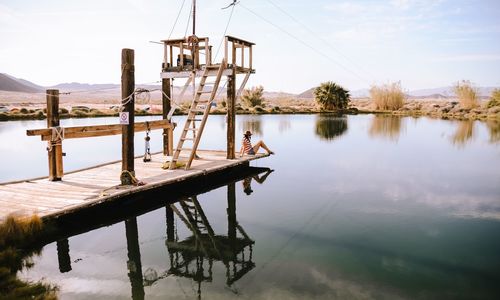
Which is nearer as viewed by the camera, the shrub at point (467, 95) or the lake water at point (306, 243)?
the lake water at point (306, 243)

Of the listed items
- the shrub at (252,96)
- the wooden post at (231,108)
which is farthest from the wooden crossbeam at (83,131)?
the shrub at (252,96)

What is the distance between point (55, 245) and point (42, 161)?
10617 mm

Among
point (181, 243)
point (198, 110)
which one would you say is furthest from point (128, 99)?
point (181, 243)

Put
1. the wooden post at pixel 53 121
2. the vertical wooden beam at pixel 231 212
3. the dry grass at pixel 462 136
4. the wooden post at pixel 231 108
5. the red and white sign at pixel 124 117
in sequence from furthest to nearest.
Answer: the dry grass at pixel 462 136 → the wooden post at pixel 231 108 → the wooden post at pixel 53 121 → the red and white sign at pixel 124 117 → the vertical wooden beam at pixel 231 212

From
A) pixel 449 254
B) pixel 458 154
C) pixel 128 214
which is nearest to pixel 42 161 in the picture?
pixel 128 214

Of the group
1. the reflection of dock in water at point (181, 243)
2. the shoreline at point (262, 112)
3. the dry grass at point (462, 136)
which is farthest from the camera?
the shoreline at point (262, 112)

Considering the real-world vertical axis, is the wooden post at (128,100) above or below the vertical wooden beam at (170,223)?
above

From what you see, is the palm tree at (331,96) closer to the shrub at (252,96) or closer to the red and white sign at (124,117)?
the shrub at (252,96)

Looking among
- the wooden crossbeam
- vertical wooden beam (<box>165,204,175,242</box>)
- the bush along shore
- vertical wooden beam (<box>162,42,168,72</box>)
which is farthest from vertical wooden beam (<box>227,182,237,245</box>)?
vertical wooden beam (<box>162,42,168,72</box>)

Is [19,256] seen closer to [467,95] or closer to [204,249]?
[204,249]

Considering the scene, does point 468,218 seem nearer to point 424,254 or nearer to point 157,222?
point 424,254

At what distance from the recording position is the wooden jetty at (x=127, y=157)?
24.5ft

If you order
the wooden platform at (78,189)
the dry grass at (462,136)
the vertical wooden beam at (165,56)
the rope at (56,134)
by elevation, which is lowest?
the wooden platform at (78,189)

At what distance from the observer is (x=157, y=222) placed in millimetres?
8516
